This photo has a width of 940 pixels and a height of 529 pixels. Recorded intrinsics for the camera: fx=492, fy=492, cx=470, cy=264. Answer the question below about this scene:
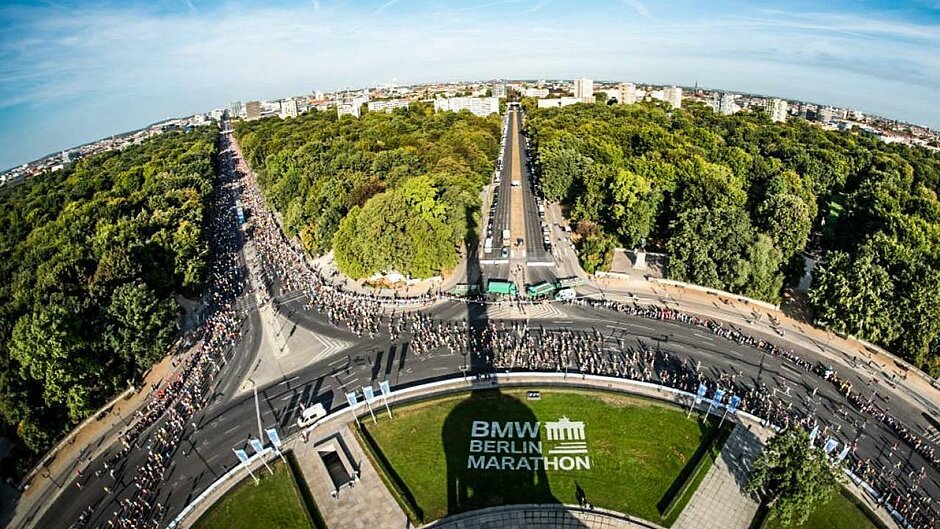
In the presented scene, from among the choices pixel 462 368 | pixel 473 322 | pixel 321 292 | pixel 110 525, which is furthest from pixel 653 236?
pixel 110 525

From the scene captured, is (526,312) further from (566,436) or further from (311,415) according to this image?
(311,415)

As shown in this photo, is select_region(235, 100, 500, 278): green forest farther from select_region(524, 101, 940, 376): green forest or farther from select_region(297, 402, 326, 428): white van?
select_region(297, 402, 326, 428): white van

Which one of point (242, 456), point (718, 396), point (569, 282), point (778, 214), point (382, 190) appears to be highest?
point (382, 190)

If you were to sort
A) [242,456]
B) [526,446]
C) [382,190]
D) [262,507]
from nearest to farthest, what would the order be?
1. [262,507]
2. [242,456]
3. [526,446]
4. [382,190]

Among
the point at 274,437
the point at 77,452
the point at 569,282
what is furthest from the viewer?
the point at 569,282

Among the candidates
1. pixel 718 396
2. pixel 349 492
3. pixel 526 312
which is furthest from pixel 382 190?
pixel 718 396

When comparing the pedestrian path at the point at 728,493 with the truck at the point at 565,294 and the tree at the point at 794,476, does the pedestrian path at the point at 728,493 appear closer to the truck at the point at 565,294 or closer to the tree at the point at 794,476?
the tree at the point at 794,476
